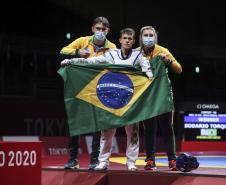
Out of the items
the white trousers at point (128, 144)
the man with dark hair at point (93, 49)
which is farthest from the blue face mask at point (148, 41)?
the white trousers at point (128, 144)

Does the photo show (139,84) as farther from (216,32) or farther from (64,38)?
(216,32)

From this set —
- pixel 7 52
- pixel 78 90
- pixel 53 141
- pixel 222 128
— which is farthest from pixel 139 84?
pixel 7 52

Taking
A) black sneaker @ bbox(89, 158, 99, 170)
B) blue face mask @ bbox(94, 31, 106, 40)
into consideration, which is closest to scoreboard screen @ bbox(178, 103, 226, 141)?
black sneaker @ bbox(89, 158, 99, 170)

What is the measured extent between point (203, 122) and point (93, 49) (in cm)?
580

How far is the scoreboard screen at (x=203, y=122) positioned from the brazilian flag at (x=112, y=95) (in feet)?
18.6

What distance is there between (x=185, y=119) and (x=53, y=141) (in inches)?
115

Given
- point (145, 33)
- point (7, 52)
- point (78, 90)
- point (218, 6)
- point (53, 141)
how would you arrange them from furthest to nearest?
1. point (218, 6)
2. point (7, 52)
3. point (53, 141)
4. point (78, 90)
5. point (145, 33)

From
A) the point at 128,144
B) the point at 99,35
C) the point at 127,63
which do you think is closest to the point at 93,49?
the point at 99,35

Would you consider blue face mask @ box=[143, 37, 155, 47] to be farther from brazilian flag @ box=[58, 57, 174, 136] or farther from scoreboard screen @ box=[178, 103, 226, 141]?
scoreboard screen @ box=[178, 103, 226, 141]

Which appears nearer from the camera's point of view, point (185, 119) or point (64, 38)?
point (185, 119)

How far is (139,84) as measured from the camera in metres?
5.57

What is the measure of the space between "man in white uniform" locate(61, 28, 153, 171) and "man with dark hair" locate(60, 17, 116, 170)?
0.46 ft

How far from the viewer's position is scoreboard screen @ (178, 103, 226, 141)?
1100 cm

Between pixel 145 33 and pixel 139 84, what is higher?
pixel 145 33
